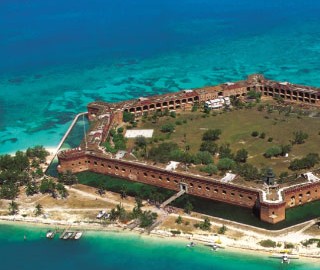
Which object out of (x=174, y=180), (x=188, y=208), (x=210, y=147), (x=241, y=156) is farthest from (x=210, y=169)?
(x=210, y=147)

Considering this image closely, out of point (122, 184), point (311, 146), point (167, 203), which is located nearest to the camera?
point (167, 203)

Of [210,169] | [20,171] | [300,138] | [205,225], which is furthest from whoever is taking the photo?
[300,138]

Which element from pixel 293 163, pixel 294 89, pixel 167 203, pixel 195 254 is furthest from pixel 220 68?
pixel 195 254

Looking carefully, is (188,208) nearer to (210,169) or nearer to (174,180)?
(174,180)

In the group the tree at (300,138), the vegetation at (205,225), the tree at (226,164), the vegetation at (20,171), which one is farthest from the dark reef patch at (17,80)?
the vegetation at (205,225)

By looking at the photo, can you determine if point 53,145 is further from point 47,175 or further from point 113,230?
point 113,230

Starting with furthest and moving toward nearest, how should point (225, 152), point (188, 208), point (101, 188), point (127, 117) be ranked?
point (127, 117) → point (225, 152) → point (101, 188) → point (188, 208)

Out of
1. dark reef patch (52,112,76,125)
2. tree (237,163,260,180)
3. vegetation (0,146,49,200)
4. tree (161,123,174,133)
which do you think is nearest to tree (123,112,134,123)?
tree (161,123,174,133)
